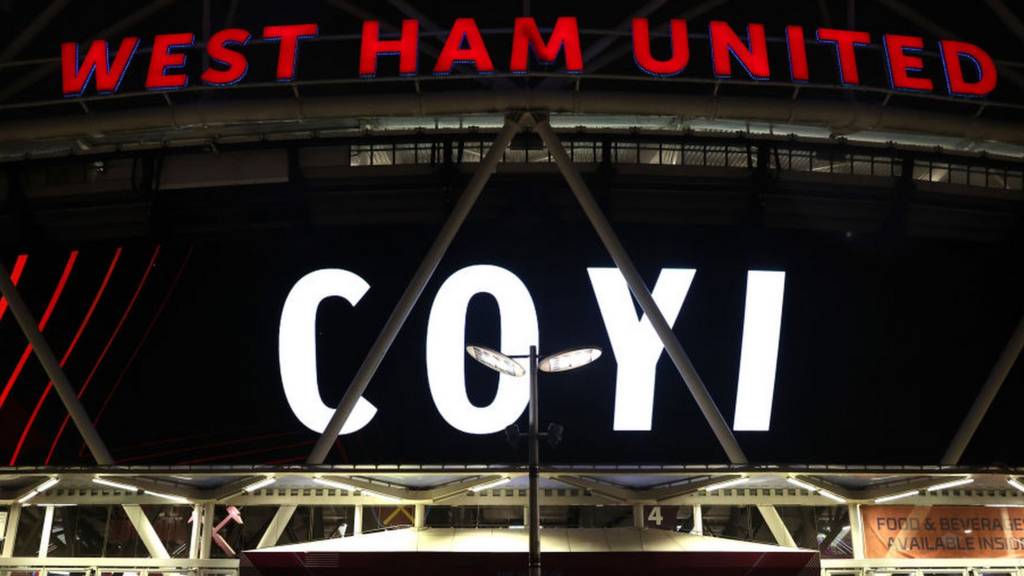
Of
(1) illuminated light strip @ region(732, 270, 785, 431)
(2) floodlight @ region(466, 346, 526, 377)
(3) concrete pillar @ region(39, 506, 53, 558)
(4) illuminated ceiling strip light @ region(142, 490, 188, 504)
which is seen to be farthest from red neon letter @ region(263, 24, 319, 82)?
(1) illuminated light strip @ region(732, 270, 785, 431)

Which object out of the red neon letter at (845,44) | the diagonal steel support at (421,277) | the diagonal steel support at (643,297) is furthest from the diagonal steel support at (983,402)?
the diagonal steel support at (421,277)

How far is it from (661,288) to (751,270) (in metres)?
2.57

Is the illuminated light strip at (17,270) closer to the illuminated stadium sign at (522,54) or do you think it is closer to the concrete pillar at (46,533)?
the illuminated stadium sign at (522,54)

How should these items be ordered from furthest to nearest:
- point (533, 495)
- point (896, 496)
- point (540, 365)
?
point (896, 496) → point (540, 365) → point (533, 495)

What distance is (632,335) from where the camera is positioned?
2348 cm

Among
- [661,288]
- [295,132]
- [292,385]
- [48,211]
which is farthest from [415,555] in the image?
[48,211]

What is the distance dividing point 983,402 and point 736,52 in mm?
10821

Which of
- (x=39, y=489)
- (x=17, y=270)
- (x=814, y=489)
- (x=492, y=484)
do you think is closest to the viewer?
(x=492, y=484)

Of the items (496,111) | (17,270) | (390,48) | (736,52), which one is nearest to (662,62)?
(736,52)

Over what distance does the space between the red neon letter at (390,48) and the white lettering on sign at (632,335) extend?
7.56 meters

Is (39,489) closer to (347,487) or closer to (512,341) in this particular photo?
(347,487)

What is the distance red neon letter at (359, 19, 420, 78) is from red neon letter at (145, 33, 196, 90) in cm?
462

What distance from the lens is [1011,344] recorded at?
21.8 metres

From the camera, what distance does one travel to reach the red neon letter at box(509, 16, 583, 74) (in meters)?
20.9
